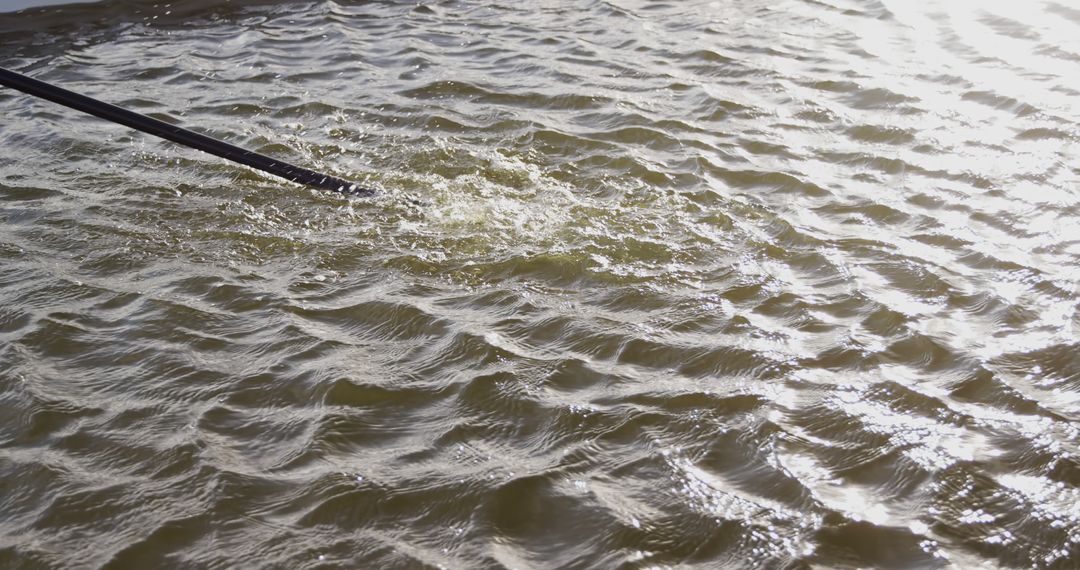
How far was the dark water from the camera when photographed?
7.08 feet

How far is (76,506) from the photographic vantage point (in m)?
2.23

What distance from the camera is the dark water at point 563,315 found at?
7.08ft

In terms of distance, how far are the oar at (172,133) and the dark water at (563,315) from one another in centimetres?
8

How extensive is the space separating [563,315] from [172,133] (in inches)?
67.7

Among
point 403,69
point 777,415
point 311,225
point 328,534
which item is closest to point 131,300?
point 311,225

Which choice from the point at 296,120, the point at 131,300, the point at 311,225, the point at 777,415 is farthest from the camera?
the point at 296,120

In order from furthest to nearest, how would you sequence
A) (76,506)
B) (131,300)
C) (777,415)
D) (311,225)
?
(311,225) < (131,300) < (777,415) < (76,506)

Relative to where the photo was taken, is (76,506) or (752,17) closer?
(76,506)

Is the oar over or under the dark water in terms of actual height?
over

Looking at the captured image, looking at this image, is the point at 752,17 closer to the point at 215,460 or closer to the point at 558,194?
the point at 558,194

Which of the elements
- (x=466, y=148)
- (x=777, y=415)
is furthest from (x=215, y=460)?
(x=466, y=148)

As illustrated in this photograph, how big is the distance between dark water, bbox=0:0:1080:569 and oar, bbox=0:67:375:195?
0.27ft

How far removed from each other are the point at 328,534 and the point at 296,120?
306cm

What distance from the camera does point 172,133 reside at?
368 cm
